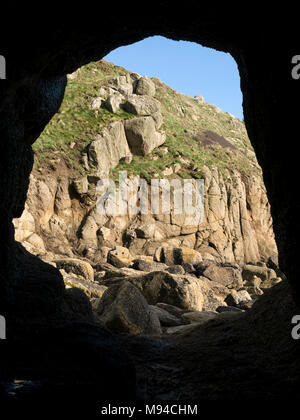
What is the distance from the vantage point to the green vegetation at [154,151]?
33125 millimetres

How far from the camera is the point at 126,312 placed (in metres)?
8.51

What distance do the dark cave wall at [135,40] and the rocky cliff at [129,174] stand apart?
17.8 metres

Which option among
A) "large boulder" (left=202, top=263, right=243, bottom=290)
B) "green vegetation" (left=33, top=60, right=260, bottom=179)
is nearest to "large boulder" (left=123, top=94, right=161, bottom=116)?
"green vegetation" (left=33, top=60, right=260, bottom=179)

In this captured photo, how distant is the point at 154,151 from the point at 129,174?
538 centimetres

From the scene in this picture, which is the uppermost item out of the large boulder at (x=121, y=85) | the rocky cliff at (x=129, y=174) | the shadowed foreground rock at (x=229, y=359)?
the large boulder at (x=121, y=85)

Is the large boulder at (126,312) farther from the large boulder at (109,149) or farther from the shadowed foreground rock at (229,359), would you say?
the large boulder at (109,149)

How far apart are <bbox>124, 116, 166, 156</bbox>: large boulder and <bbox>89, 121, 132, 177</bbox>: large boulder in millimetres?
668

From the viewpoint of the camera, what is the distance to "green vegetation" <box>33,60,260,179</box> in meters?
33.1

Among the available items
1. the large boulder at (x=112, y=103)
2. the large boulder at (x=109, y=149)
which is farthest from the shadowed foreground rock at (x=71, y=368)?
the large boulder at (x=112, y=103)

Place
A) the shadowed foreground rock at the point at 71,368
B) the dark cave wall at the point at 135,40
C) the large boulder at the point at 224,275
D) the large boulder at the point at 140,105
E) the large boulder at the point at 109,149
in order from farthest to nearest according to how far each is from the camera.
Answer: the large boulder at the point at 140,105
the large boulder at the point at 109,149
the large boulder at the point at 224,275
the dark cave wall at the point at 135,40
the shadowed foreground rock at the point at 71,368

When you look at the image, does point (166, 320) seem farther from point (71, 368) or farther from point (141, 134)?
point (141, 134)

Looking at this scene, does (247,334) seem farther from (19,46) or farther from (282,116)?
(19,46)

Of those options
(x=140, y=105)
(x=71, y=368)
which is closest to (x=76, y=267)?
(x=71, y=368)
